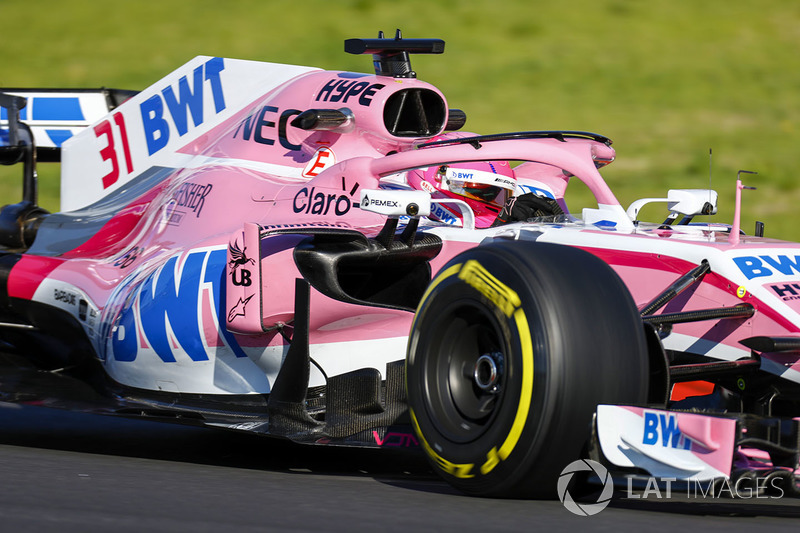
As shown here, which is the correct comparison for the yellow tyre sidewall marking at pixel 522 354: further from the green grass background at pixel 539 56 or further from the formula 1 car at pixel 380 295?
the green grass background at pixel 539 56

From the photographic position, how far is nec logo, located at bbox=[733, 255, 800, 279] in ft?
13.9

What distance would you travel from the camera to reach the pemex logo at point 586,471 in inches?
142

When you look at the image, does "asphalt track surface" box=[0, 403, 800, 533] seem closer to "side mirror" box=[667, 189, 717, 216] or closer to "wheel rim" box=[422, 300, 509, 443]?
"wheel rim" box=[422, 300, 509, 443]

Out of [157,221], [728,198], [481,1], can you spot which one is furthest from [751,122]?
[157,221]

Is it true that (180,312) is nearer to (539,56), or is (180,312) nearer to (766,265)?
(766,265)

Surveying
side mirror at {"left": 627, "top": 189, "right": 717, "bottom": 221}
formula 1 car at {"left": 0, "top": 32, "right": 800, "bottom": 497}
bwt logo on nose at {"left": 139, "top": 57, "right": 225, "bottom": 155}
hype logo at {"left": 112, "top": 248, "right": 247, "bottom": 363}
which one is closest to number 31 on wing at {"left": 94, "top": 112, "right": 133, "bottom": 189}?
formula 1 car at {"left": 0, "top": 32, "right": 800, "bottom": 497}

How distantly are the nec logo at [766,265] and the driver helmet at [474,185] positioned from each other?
163 cm

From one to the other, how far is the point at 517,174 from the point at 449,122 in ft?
2.23

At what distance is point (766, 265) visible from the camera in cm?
430

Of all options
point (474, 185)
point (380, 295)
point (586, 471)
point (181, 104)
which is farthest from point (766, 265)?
point (181, 104)

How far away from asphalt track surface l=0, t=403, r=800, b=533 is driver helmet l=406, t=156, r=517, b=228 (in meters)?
1.32

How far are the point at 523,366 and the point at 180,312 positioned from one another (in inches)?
93.7

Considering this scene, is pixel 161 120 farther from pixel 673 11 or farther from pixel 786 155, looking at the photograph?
pixel 673 11

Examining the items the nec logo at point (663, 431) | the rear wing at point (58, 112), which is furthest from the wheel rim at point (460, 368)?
the rear wing at point (58, 112)
